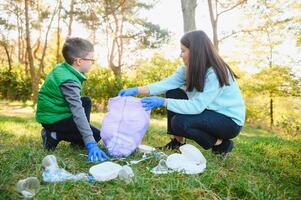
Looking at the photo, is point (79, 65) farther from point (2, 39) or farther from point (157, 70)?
point (2, 39)

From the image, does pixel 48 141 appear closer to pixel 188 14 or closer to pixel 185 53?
pixel 185 53

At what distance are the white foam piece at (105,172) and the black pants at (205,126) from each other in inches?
34.2

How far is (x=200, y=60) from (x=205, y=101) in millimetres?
350

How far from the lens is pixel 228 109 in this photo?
3.06 m

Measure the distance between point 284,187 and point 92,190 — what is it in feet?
4.34

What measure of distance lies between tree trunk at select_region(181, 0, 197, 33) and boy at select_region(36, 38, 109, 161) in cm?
361

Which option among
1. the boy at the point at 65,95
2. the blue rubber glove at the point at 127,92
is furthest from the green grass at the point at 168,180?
the blue rubber glove at the point at 127,92

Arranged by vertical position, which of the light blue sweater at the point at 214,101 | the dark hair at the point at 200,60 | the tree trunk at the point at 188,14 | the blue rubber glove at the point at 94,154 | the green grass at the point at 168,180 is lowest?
the green grass at the point at 168,180

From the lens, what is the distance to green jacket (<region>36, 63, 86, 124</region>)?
298 cm

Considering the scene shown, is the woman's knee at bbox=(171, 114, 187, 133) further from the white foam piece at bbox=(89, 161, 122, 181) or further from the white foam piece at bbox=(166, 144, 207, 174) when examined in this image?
the white foam piece at bbox=(89, 161, 122, 181)

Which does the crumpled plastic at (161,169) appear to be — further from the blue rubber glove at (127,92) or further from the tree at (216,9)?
the tree at (216,9)

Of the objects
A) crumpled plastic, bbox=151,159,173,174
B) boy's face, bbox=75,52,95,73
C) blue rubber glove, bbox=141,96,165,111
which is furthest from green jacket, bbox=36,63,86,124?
crumpled plastic, bbox=151,159,173,174

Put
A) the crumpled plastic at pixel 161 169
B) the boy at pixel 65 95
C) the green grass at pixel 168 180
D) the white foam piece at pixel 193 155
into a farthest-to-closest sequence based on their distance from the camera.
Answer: the boy at pixel 65 95 → the white foam piece at pixel 193 155 → the crumpled plastic at pixel 161 169 → the green grass at pixel 168 180

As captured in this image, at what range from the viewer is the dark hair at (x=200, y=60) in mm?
3000
